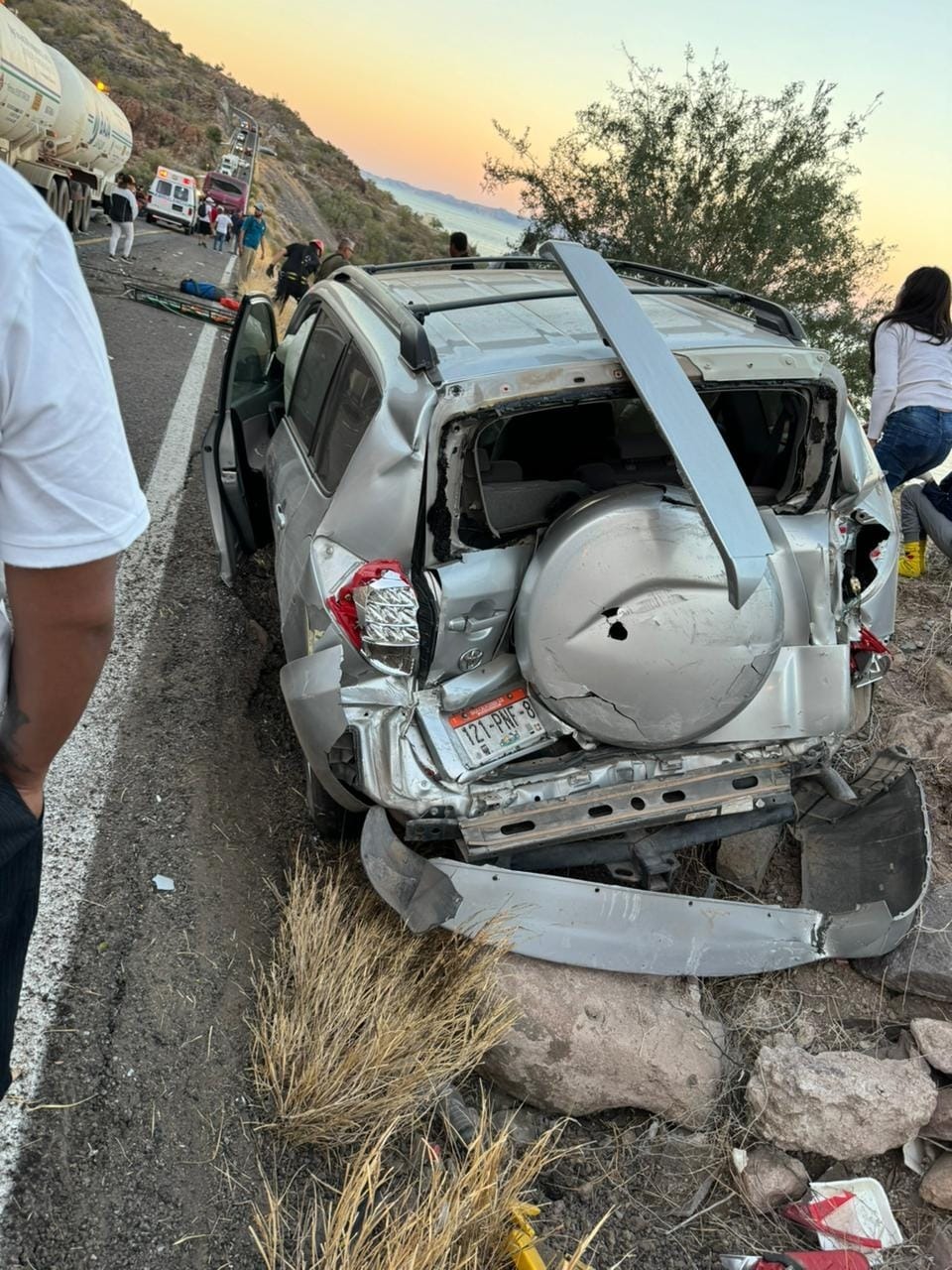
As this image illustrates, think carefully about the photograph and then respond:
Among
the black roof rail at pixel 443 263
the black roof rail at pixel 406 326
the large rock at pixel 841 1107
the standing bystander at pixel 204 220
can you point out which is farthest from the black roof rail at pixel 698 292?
the standing bystander at pixel 204 220

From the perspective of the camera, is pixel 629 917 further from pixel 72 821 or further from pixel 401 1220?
pixel 72 821

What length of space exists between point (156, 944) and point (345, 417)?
6.51ft

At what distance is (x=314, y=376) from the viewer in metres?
4.31

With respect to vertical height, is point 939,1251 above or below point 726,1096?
above

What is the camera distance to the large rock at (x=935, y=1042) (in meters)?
3.04

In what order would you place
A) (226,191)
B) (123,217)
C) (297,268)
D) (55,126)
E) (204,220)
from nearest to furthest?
(297,268), (123,217), (55,126), (204,220), (226,191)

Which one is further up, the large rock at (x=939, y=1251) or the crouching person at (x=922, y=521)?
the crouching person at (x=922, y=521)

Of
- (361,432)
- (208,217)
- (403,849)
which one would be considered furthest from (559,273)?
(208,217)

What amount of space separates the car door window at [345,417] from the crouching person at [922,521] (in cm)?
438

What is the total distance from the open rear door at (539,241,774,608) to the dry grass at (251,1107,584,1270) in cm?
152

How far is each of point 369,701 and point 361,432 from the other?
0.98 m

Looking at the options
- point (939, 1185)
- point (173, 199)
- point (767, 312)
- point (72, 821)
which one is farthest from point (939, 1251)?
point (173, 199)

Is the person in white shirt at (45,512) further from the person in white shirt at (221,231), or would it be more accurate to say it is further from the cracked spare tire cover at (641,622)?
the person in white shirt at (221,231)

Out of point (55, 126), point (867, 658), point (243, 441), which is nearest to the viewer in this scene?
point (867, 658)
